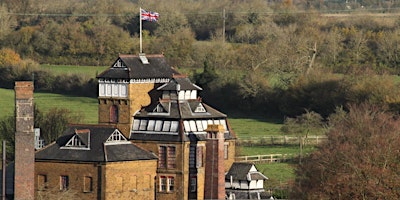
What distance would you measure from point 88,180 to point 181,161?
431 cm

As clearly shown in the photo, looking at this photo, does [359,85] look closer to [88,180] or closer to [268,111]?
[268,111]

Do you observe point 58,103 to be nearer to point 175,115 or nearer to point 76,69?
point 76,69

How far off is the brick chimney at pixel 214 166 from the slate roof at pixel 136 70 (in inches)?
194

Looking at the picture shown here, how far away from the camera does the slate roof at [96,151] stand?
71.2m

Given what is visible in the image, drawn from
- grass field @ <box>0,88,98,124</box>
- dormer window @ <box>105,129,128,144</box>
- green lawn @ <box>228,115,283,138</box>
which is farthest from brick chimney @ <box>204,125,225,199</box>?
grass field @ <box>0,88,98,124</box>

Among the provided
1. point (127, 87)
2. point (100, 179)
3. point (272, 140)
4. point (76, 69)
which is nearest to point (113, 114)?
point (127, 87)

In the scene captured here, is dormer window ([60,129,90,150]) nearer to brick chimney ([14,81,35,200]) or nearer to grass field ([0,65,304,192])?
brick chimney ([14,81,35,200])

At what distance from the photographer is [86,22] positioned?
149125mm

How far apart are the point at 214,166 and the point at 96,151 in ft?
17.2

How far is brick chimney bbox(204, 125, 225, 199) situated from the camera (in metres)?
72.2

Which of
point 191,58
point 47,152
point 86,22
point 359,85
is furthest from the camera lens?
point 86,22

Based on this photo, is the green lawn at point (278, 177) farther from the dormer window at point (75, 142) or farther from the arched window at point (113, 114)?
the dormer window at point (75, 142)

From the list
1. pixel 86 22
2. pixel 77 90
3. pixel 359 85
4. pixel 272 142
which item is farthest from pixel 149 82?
pixel 86 22

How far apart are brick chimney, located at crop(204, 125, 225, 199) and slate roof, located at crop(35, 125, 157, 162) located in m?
2.48
